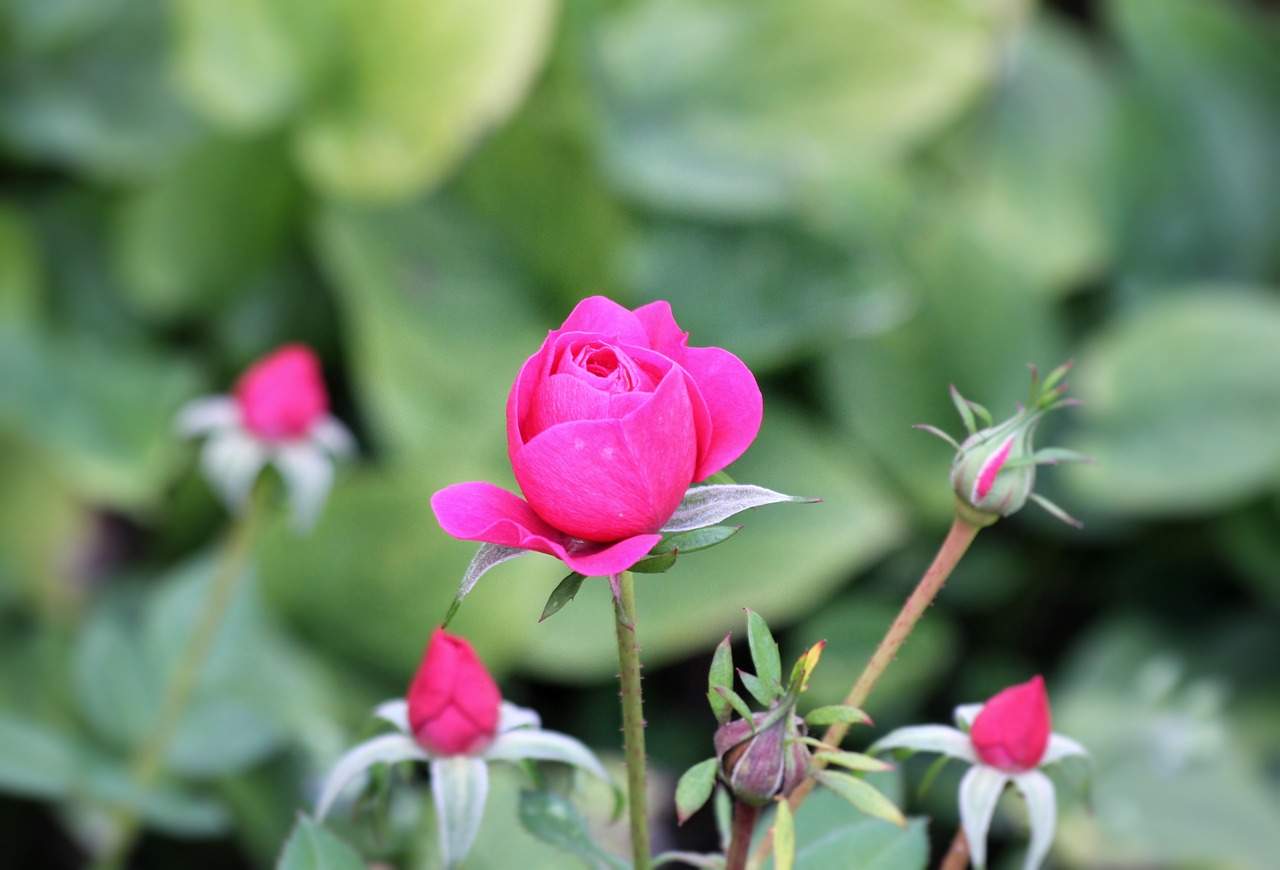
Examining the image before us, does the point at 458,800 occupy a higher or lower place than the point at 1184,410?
higher

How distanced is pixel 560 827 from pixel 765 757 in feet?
0.35

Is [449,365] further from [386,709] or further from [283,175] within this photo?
[386,709]

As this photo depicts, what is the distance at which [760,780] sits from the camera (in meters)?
0.28

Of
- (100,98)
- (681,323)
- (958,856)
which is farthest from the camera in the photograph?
(100,98)

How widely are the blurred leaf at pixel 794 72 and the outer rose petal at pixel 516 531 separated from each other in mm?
951

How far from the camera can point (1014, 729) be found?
34 cm

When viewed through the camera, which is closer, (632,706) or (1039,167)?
(632,706)

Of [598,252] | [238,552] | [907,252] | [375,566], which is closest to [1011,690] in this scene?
[238,552]

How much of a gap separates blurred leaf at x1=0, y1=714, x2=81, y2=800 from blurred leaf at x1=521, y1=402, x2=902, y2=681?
0.34 metres

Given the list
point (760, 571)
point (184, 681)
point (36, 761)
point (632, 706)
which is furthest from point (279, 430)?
point (760, 571)

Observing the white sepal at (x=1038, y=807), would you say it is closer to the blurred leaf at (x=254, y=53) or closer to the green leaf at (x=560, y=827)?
the green leaf at (x=560, y=827)

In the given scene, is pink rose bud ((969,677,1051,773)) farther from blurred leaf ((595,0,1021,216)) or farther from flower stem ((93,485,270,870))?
blurred leaf ((595,0,1021,216))

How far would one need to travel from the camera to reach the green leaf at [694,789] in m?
0.27

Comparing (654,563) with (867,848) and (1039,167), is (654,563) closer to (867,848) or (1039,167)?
(867,848)
